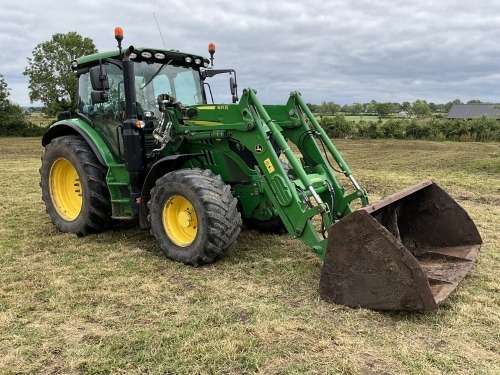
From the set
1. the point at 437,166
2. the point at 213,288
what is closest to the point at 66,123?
the point at 213,288

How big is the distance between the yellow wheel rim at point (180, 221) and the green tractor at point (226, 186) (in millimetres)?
11

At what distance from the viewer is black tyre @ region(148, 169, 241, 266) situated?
186 inches

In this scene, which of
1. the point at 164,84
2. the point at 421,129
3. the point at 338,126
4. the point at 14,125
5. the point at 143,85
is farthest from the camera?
the point at 14,125

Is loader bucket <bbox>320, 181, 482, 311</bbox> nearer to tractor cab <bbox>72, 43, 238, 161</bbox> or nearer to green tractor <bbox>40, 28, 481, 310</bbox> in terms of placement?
green tractor <bbox>40, 28, 481, 310</bbox>

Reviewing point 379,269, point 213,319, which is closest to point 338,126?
point 379,269

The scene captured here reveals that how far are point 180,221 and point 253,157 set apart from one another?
A: 109 centimetres

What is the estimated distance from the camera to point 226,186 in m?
4.89

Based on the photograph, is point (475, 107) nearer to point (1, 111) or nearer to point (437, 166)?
point (437, 166)

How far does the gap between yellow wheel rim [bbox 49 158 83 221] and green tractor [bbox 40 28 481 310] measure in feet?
0.07

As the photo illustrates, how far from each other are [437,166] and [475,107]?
1471 inches

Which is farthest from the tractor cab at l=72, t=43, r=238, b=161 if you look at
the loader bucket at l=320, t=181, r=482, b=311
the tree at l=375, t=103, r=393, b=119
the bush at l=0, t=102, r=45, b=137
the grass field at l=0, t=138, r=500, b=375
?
the tree at l=375, t=103, r=393, b=119

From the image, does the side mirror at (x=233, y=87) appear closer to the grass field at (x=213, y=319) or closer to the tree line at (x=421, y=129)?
the grass field at (x=213, y=319)

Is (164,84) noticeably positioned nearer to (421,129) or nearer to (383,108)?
(421,129)

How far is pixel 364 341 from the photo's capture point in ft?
10.9
